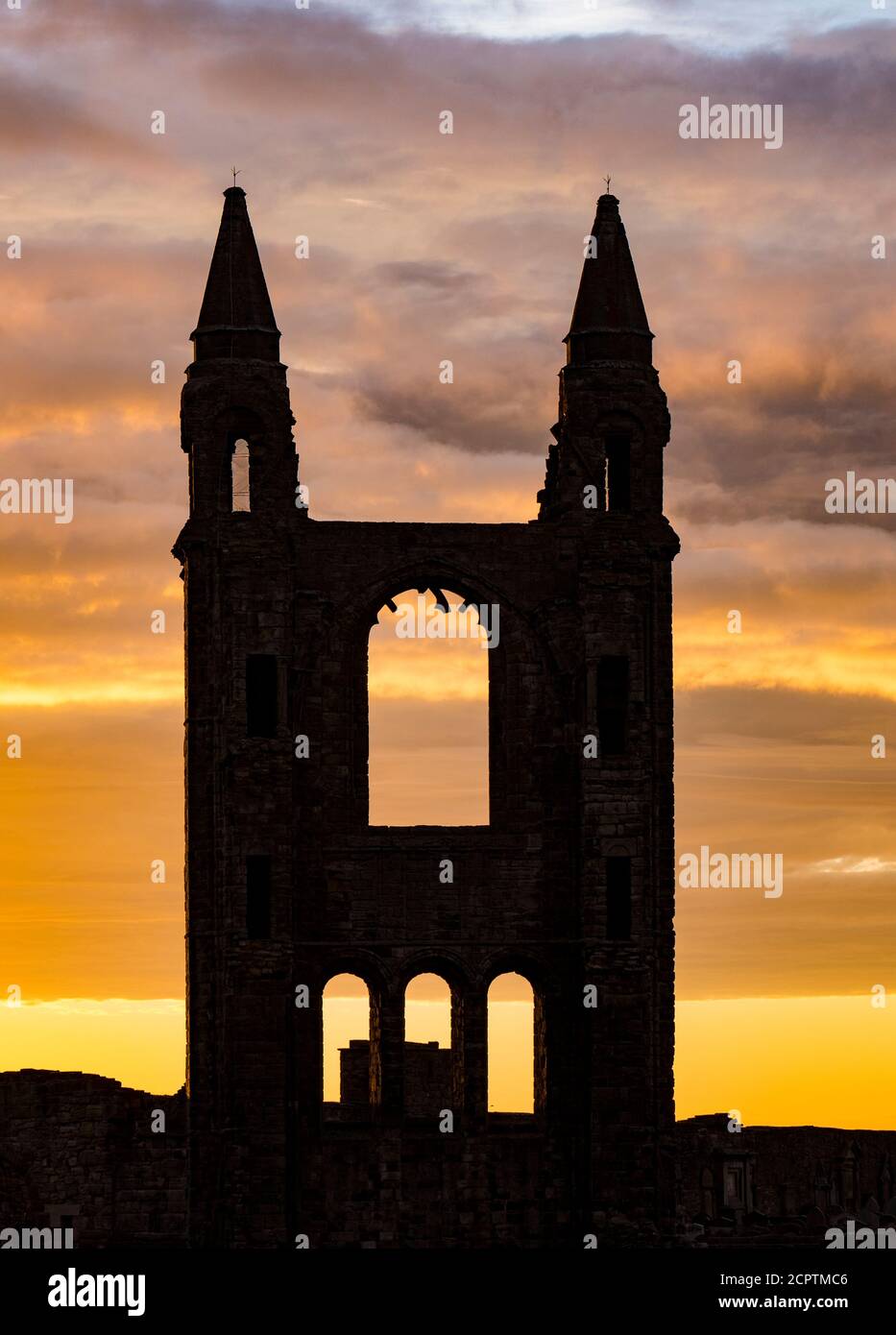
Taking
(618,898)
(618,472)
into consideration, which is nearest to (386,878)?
(618,898)

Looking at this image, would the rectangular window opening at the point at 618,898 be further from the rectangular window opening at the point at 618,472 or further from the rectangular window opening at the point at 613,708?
the rectangular window opening at the point at 618,472

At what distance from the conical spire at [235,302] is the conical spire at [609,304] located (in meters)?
5.09

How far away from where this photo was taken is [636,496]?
3098 inches

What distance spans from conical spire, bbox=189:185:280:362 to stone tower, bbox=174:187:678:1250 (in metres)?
0.05

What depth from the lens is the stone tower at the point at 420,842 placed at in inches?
3034

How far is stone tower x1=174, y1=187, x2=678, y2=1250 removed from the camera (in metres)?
77.1

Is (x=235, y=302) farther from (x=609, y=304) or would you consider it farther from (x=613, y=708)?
(x=613, y=708)

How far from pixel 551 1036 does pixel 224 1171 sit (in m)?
5.86

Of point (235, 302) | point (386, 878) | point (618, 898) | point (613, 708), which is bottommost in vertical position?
point (618, 898)

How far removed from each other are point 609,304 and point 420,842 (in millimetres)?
9519

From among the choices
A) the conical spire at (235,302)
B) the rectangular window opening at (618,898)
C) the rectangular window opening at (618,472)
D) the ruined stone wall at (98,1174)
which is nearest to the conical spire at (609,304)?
the rectangular window opening at (618,472)

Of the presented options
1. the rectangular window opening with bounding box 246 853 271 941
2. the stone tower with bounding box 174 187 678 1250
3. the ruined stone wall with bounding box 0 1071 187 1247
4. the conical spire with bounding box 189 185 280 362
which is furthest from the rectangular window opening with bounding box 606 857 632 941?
the conical spire with bounding box 189 185 280 362

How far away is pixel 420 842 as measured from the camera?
3071 inches
